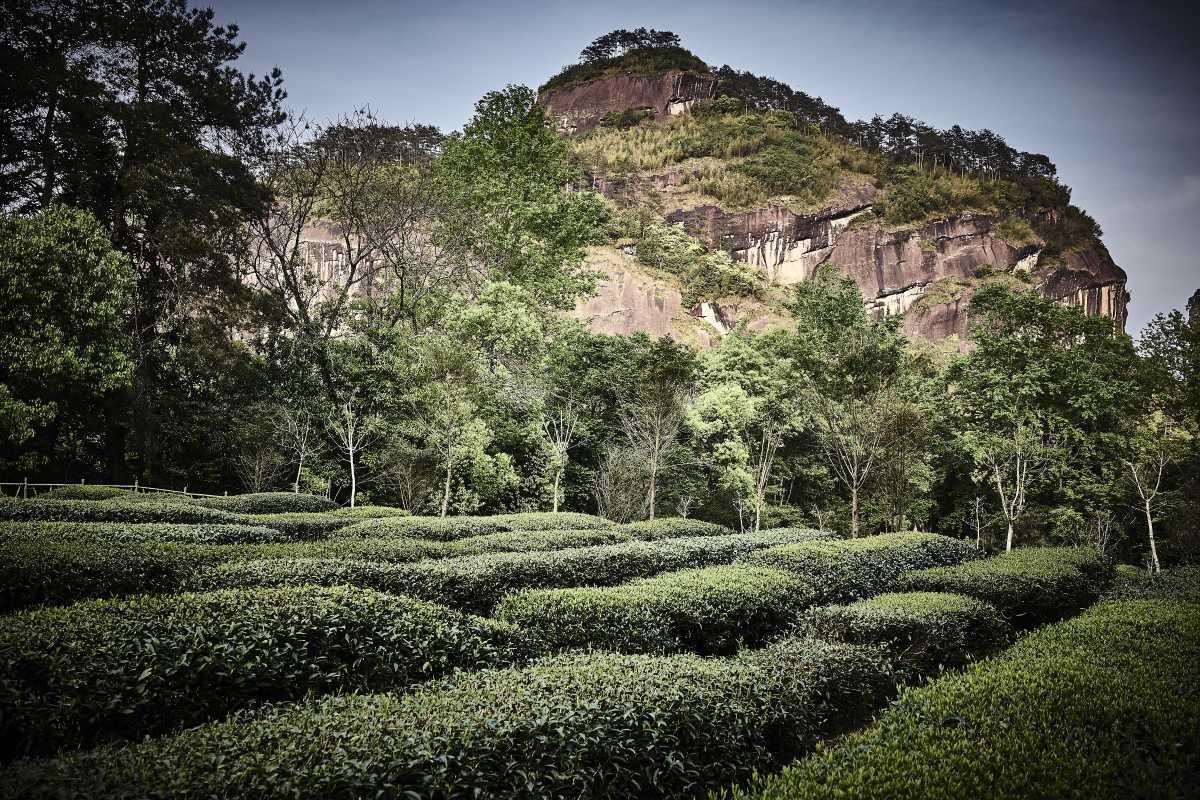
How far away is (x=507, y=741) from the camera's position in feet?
10.3

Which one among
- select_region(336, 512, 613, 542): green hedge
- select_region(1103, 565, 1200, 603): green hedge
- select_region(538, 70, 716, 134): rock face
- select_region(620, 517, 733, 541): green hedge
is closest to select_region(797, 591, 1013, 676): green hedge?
select_region(1103, 565, 1200, 603): green hedge

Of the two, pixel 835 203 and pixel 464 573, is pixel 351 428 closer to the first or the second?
pixel 464 573

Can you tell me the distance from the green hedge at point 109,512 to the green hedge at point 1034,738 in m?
12.0

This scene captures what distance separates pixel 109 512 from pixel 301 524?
136 inches

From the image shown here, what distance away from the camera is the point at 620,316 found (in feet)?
162

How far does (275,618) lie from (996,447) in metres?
22.5

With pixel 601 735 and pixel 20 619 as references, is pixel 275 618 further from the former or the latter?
pixel 601 735

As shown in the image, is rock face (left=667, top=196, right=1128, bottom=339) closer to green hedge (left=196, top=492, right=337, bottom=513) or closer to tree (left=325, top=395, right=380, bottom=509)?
tree (left=325, top=395, right=380, bottom=509)

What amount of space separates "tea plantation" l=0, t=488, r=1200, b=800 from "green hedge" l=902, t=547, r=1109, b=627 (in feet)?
1.10

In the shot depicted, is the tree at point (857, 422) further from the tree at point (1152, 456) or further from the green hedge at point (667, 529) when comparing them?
the tree at point (1152, 456)

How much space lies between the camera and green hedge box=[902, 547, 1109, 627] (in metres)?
8.43

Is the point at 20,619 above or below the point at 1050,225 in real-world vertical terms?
below

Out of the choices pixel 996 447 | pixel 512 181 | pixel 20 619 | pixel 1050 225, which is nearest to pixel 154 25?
pixel 512 181

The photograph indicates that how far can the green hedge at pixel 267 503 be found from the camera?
16312 millimetres
